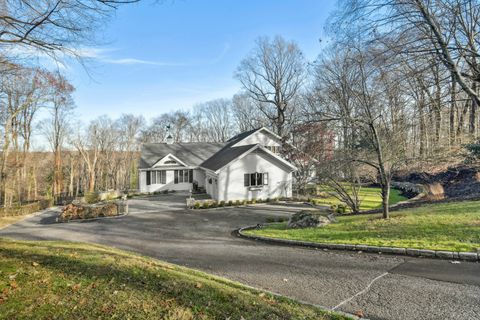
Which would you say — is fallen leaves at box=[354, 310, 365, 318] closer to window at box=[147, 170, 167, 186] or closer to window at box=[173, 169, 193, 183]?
window at box=[147, 170, 167, 186]

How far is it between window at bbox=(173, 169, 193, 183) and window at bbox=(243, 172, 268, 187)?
1035 centimetres

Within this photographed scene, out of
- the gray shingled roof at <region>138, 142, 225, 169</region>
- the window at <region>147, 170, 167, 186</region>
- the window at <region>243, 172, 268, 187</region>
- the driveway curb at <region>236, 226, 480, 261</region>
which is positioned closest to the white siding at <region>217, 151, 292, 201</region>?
the window at <region>243, 172, 268, 187</region>

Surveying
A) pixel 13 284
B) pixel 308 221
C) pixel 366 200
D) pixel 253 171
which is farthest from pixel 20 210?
pixel 366 200

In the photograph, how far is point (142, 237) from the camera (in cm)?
1225

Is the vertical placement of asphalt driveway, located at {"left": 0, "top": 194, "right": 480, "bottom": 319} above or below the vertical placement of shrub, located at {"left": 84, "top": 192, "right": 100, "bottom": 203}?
below

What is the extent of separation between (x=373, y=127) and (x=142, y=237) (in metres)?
11.2

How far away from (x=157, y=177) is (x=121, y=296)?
26696 mm

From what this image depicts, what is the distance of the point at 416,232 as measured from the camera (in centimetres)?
871

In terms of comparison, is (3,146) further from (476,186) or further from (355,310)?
(476,186)

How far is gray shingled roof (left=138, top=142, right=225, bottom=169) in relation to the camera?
31.0m

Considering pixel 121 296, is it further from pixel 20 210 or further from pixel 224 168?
pixel 20 210

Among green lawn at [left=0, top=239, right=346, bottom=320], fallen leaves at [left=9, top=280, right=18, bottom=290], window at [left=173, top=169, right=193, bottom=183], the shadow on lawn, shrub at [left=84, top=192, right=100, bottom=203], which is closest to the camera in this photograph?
green lawn at [left=0, top=239, right=346, bottom=320]

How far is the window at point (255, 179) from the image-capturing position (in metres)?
23.3

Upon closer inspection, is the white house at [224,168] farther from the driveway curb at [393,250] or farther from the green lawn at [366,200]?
the driveway curb at [393,250]
